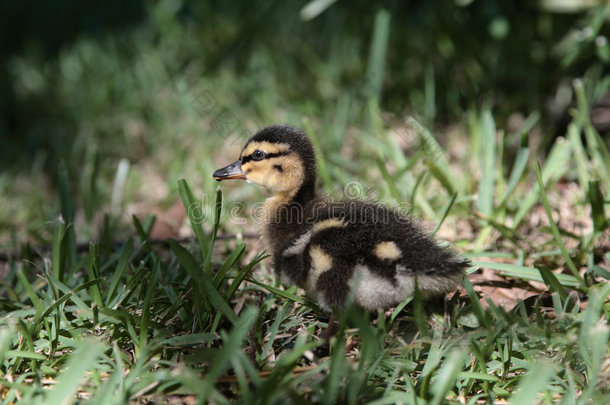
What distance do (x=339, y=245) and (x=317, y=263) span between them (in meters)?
0.09

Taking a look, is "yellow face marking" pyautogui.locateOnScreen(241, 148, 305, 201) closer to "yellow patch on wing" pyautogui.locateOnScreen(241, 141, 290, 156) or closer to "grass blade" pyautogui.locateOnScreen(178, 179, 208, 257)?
"yellow patch on wing" pyautogui.locateOnScreen(241, 141, 290, 156)

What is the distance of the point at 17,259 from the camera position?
8.68ft

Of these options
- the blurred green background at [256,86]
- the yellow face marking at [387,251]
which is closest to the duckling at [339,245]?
the yellow face marking at [387,251]

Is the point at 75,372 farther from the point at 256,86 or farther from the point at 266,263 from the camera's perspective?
the point at 256,86

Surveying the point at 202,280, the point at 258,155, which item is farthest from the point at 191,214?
the point at 202,280

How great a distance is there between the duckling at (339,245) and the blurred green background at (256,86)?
52cm

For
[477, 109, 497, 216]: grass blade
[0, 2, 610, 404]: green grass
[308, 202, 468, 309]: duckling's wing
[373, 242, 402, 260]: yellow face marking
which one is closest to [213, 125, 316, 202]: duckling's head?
[0, 2, 610, 404]: green grass

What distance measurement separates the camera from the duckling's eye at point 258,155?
223 cm

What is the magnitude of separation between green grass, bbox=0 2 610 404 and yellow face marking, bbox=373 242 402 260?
179 millimetres

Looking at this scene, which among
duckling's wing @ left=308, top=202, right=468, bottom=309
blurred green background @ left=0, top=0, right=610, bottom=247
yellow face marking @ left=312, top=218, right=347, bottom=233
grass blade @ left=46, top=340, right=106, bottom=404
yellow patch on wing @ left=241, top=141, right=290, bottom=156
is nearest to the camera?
grass blade @ left=46, top=340, right=106, bottom=404

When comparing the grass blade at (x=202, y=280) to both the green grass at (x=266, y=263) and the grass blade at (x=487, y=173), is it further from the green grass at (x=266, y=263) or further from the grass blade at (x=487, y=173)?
the grass blade at (x=487, y=173)

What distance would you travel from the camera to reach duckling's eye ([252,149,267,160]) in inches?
88.0

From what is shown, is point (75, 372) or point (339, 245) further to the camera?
point (339, 245)

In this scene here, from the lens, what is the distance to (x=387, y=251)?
1.89m
